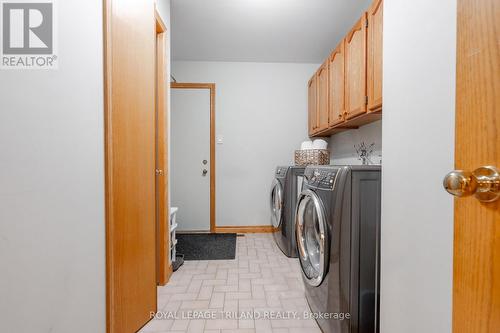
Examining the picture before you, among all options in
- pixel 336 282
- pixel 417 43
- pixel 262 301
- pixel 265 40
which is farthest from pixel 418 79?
pixel 265 40

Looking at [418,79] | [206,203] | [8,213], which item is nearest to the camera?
[418,79]

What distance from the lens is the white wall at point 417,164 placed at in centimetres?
60

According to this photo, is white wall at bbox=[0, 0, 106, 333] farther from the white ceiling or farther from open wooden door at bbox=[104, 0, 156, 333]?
the white ceiling

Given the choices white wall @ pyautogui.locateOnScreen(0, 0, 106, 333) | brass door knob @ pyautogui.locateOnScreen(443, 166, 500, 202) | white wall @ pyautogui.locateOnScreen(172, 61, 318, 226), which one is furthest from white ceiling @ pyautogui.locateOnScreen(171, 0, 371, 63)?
brass door knob @ pyautogui.locateOnScreen(443, 166, 500, 202)

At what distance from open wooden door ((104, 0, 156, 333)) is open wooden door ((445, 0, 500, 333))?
127 cm

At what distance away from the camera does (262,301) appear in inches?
66.8

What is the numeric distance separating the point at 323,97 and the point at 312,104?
0.45m

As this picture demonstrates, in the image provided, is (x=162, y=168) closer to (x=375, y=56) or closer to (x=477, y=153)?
(x=375, y=56)

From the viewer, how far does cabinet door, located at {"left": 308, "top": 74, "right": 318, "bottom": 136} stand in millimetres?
2922

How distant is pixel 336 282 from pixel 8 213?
1369 millimetres

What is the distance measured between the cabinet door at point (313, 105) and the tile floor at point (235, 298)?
5.42 feet

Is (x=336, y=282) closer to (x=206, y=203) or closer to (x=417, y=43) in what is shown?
(x=417, y=43)

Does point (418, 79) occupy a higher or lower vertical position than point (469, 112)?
higher

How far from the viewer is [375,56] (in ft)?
5.11
